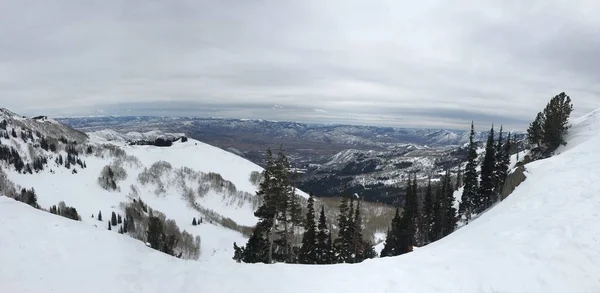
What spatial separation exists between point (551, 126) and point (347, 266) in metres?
56.8

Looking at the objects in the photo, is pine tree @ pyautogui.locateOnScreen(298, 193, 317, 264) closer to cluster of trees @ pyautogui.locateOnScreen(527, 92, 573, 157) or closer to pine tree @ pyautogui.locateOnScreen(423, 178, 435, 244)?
pine tree @ pyautogui.locateOnScreen(423, 178, 435, 244)

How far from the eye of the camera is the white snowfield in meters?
14.5

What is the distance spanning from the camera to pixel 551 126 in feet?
191

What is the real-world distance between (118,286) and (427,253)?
55.2 feet

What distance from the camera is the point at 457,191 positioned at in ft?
410

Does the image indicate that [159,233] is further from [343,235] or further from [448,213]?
[448,213]

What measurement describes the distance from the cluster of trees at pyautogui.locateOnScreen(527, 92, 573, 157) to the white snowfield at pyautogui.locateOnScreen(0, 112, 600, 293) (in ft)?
137

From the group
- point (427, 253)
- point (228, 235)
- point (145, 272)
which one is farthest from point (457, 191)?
point (145, 272)

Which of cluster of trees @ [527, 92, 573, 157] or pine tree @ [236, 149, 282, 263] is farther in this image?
cluster of trees @ [527, 92, 573, 157]

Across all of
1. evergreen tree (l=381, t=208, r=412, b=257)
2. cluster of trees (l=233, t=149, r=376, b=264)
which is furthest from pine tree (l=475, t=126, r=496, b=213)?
cluster of trees (l=233, t=149, r=376, b=264)

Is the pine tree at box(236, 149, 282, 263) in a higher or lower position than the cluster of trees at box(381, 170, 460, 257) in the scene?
higher

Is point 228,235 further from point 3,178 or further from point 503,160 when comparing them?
point 3,178

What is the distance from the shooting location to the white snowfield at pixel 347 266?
14531mm

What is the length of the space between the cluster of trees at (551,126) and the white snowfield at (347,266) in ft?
137
